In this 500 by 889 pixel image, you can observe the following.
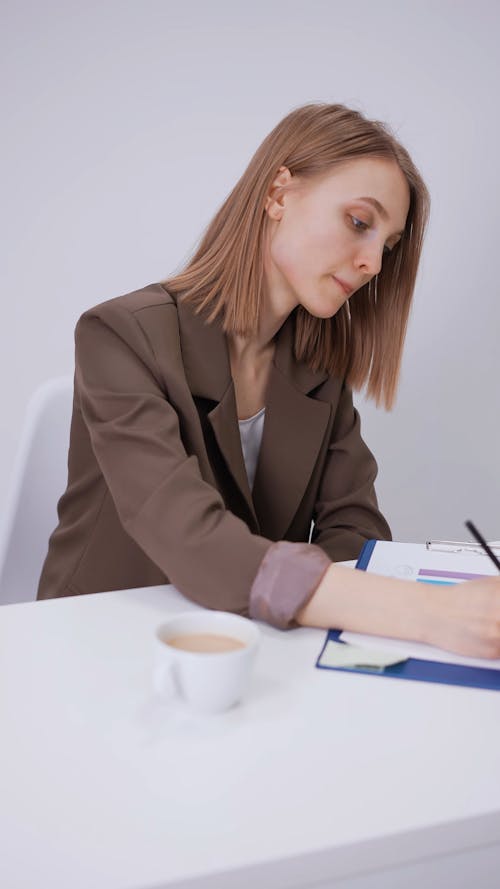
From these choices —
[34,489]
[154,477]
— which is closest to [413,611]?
[154,477]

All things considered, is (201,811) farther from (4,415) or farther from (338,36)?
(338,36)

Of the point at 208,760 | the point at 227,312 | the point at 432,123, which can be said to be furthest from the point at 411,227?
the point at 208,760

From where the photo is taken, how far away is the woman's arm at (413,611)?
2.64 feet

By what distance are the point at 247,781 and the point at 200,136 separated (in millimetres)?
1660

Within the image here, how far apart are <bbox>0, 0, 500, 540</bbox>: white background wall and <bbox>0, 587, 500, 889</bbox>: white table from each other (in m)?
1.36

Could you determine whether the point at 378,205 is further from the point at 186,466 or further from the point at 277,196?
the point at 186,466

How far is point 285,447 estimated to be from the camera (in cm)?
132

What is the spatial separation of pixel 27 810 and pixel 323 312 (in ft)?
2.92

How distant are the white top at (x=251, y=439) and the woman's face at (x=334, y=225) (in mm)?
194

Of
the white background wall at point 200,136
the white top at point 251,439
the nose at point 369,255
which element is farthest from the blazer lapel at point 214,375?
the white background wall at point 200,136

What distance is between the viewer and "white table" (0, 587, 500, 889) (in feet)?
1.68

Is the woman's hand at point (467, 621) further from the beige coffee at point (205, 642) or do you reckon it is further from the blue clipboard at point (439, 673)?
the beige coffee at point (205, 642)

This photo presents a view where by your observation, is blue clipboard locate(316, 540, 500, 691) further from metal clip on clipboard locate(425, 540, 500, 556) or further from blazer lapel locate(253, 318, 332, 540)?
blazer lapel locate(253, 318, 332, 540)

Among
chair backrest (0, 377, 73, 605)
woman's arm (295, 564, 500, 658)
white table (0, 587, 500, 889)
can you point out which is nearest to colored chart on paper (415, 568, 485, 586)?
woman's arm (295, 564, 500, 658)
